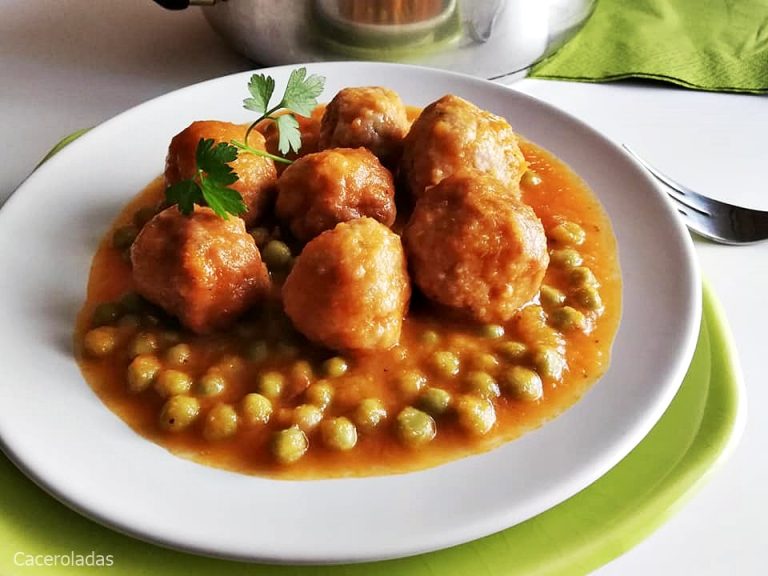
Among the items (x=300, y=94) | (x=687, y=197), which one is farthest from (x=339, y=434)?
(x=687, y=197)

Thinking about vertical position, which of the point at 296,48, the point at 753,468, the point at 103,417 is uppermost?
the point at 296,48

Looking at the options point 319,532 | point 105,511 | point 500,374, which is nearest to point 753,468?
point 500,374

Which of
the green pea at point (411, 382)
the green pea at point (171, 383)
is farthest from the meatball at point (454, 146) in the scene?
the green pea at point (171, 383)

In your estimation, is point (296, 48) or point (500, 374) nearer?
point (500, 374)

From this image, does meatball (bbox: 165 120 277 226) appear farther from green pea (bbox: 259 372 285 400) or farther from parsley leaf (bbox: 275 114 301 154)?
green pea (bbox: 259 372 285 400)

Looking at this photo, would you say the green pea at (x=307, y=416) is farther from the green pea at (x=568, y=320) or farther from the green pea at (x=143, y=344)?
the green pea at (x=568, y=320)

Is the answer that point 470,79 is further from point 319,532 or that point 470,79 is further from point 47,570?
point 47,570

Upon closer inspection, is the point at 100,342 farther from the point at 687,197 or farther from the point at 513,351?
the point at 687,197
